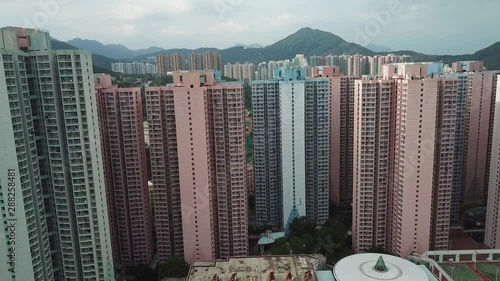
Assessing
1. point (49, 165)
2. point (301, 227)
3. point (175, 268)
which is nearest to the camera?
point (49, 165)

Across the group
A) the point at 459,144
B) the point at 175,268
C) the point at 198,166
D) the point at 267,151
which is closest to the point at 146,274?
the point at 175,268

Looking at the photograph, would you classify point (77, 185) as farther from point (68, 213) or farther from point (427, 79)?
point (427, 79)

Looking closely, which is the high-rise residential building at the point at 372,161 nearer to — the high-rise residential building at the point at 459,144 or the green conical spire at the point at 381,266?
the green conical spire at the point at 381,266

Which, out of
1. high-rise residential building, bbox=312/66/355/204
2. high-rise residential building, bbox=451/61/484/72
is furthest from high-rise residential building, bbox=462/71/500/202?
high-rise residential building, bbox=312/66/355/204

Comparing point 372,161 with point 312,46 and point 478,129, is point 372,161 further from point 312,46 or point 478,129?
point 312,46

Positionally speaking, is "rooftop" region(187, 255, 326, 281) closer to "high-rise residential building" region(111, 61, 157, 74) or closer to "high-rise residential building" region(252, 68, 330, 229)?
"high-rise residential building" region(252, 68, 330, 229)

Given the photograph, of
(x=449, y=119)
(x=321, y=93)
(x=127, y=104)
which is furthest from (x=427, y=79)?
(x=127, y=104)
